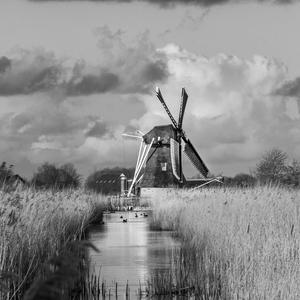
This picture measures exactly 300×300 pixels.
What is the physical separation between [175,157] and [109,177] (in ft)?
137

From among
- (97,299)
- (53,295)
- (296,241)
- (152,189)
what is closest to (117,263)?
(97,299)

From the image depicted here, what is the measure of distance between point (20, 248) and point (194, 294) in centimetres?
249

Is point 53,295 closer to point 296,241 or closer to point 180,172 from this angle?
point 296,241

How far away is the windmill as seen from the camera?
165 ft

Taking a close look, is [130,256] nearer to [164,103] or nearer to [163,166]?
[163,166]

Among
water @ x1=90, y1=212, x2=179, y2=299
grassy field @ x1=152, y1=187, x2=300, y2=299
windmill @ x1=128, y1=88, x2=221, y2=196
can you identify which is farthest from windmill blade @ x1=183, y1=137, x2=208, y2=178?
grassy field @ x1=152, y1=187, x2=300, y2=299

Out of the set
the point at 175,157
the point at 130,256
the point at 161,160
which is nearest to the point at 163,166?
the point at 161,160

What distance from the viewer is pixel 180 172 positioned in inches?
2058

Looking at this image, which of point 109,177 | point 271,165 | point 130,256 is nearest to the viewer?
point 130,256

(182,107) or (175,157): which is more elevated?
(182,107)

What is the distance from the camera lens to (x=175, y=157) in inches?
1994

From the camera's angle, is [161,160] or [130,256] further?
[161,160]

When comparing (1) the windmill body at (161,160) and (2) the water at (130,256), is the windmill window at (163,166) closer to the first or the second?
(1) the windmill body at (161,160)

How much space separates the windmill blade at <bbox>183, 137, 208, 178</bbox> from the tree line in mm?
2545
